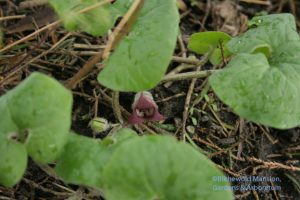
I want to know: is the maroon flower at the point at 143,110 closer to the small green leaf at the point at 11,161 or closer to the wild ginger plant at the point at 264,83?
the wild ginger plant at the point at 264,83

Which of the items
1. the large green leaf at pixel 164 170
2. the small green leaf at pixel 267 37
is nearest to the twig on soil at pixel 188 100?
the small green leaf at pixel 267 37

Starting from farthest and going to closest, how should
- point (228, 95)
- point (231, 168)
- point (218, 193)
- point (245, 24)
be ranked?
1. point (245, 24)
2. point (231, 168)
3. point (228, 95)
4. point (218, 193)

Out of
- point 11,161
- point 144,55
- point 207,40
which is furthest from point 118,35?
point 11,161

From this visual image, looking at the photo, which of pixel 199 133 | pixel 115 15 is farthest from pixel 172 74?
pixel 115 15

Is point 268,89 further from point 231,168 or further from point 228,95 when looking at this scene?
point 231,168

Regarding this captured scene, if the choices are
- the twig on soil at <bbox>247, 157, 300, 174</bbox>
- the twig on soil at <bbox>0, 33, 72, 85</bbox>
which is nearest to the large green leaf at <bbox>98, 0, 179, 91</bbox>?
the twig on soil at <bbox>0, 33, 72, 85</bbox>
